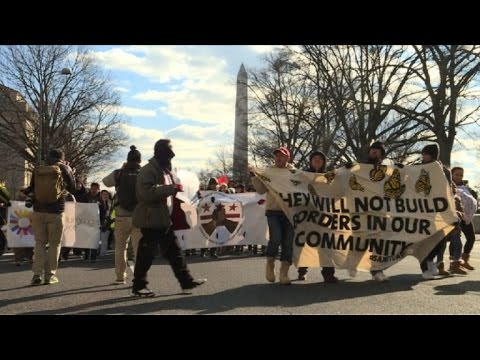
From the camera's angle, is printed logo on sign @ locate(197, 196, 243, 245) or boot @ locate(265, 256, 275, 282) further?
printed logo on sign @ locate(197, 196, 243, 245)

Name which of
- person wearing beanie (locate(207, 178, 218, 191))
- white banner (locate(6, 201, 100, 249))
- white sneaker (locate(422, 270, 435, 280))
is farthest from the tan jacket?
person wearing beanie (locate(207, 178, 218, 191))

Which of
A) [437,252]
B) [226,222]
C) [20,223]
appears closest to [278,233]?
[437,252]

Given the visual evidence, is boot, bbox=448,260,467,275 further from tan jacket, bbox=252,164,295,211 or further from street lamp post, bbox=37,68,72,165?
street lamp post, bbox=37,68,72,165

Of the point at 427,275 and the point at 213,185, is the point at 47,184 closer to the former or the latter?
the point at 427,275

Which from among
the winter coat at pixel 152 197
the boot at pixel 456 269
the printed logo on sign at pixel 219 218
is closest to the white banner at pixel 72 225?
the printed logo on sign at pixel 219 218

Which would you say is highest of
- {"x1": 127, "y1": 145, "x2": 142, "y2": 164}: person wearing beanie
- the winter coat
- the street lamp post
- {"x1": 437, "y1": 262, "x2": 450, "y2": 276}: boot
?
the street lamp post

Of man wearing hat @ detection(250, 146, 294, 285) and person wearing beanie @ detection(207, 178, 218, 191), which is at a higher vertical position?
person wearing beanie @ detection(207, 178, 218, 191)

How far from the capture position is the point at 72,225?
1312 cm

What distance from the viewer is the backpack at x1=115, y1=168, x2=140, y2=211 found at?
27.2 ft

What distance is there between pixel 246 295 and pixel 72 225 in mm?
7010

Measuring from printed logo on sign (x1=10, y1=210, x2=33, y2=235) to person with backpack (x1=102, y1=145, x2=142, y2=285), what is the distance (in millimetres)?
4834

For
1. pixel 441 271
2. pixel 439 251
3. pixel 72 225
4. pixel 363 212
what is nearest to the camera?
pixel 363 212
